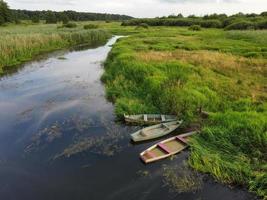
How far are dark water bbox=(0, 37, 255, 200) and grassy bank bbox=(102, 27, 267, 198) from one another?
26.0 inches

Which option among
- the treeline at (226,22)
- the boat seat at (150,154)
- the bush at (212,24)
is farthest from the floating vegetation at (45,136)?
the bush at (212,24)

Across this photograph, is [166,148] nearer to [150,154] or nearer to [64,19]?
[150,154]

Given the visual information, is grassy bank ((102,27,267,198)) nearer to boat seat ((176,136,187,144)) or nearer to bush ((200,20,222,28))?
boat seat ((176,136,187,144))

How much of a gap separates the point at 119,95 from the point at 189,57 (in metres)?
9.26

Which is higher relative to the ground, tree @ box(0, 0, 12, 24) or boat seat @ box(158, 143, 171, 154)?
boat seat @ box(158, 143, 171, 154)

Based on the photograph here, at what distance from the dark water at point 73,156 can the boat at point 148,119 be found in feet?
1.57

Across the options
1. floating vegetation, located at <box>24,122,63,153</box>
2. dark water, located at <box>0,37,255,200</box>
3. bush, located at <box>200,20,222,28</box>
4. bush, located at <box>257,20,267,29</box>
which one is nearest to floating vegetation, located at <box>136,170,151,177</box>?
dark water, located at <box>0,37,255,200</box>

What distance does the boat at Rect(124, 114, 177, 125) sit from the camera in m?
13.5

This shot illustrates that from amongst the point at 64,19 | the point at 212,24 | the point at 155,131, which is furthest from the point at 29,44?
the point at 64,19

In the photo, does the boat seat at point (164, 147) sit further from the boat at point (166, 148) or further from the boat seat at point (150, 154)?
the boat seat at point (150, 154)

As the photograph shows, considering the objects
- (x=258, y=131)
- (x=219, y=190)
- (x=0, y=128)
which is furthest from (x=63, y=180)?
(x=258, y=131)

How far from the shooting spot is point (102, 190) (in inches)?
354

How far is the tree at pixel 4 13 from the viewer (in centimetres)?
7790

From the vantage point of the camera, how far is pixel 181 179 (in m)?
9.34
